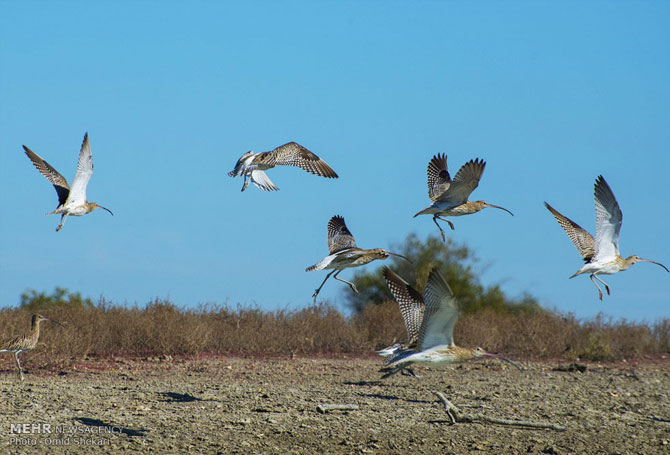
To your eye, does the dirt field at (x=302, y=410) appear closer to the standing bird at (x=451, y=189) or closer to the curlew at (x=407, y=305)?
the curlew at (x=407, y=305)

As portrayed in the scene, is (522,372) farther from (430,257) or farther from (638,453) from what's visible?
(430,257)

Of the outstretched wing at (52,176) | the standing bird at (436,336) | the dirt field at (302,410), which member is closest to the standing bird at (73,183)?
the outstretched wing at (52,176)

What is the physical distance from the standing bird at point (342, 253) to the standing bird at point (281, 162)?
1.06m

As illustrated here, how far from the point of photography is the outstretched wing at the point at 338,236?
9.84 metres

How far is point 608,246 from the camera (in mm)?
10547

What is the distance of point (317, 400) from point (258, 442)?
2286mm

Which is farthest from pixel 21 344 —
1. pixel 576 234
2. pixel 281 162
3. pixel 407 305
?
pixel 576 234

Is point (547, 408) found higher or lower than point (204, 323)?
lower

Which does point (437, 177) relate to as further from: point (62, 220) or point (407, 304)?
point (62, 220)

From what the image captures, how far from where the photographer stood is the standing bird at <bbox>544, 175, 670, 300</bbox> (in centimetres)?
1021

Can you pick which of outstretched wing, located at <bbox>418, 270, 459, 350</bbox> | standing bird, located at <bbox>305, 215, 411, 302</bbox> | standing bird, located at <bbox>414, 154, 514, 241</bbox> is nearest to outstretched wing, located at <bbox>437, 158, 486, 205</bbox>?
standing bird, located at <bbox>414, 154, 514, 241</bbox>

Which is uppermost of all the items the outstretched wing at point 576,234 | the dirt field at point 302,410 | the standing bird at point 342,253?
the outstretched wing at point 576,234

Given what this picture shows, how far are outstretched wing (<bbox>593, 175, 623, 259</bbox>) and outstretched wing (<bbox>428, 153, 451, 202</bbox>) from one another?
1.98m

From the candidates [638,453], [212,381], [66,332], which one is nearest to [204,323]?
[66,332]
